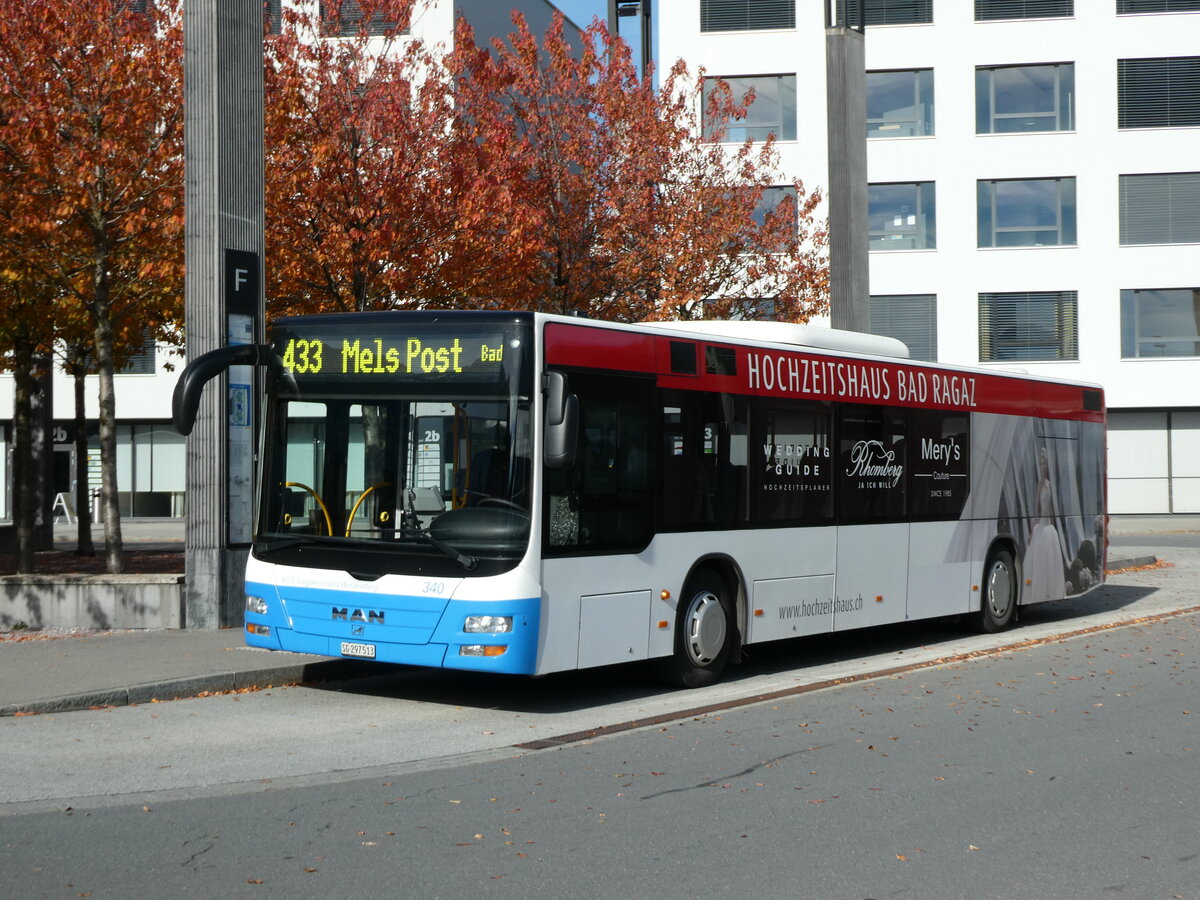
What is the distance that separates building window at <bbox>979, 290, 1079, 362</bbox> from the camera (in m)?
41.7

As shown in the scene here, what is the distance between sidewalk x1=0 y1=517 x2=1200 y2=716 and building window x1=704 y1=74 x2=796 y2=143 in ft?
100

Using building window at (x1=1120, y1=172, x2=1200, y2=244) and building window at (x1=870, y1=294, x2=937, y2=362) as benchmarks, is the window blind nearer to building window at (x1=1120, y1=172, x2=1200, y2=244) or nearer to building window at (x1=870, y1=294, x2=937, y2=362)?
building window at (x1=870, y1=294, x2=937, y2=362)

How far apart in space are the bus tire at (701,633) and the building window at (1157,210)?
33989 mm

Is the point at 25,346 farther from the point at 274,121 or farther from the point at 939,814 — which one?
the point at 939,814

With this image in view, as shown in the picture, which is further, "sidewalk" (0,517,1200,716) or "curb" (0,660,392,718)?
"sidewalk" (0,517,1200,716)

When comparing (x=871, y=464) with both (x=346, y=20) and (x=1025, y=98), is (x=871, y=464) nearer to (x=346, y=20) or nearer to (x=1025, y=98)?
(x=346, y=20)

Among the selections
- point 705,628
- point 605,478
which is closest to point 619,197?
point 705,628

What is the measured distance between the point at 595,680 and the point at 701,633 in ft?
3.80

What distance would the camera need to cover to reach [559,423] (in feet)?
31.2

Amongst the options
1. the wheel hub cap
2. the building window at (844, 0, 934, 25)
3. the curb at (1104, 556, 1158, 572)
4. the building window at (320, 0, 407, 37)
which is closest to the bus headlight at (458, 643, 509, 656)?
the wheel hub cap

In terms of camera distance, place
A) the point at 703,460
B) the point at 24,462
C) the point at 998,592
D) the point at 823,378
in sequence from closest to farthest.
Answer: the point at 703,460 < the point at 823,378 < the point at 998,592 < the point at 24,462

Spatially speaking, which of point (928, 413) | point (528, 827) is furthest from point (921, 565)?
point (528, 827)

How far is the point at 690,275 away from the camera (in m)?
23.6

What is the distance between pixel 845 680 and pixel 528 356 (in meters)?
3.97
